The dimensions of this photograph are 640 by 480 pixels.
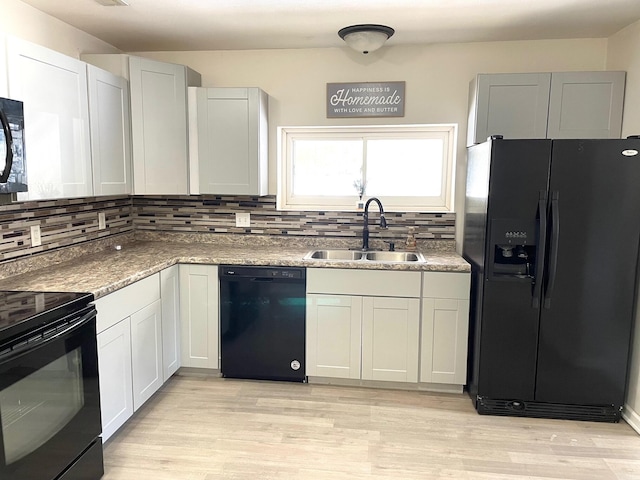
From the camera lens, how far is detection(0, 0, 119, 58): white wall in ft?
8.07

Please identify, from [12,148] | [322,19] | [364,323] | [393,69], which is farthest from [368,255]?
[12,148]

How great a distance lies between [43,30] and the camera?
270 centimetres

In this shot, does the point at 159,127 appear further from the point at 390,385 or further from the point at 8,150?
the point at 390,385

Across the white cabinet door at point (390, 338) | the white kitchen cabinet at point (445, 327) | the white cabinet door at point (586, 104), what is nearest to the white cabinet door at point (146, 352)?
the white cabinet door at point (390, 338)

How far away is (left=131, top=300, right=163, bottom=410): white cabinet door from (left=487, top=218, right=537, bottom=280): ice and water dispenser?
77.6 inches

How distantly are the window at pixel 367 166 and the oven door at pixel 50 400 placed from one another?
191 cm

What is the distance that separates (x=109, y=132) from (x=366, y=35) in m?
1.69

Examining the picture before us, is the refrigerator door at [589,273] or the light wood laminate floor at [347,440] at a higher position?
the refrigerator door at [589,273]

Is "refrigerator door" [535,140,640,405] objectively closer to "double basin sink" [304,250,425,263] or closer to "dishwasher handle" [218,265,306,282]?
"double basin sink" [304,250,425,263]

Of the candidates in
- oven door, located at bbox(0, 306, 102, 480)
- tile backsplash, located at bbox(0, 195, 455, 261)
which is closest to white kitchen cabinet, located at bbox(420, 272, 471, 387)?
tile backsplash, located at bbox(0, 195, 455, 261)

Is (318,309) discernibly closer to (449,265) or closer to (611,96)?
(449,265)

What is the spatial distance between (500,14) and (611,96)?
912 mm

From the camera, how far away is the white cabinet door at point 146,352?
101 inches

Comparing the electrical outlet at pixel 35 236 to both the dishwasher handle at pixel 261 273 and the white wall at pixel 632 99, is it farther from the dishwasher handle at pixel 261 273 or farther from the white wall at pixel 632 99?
the white wall at pixel 632 99
